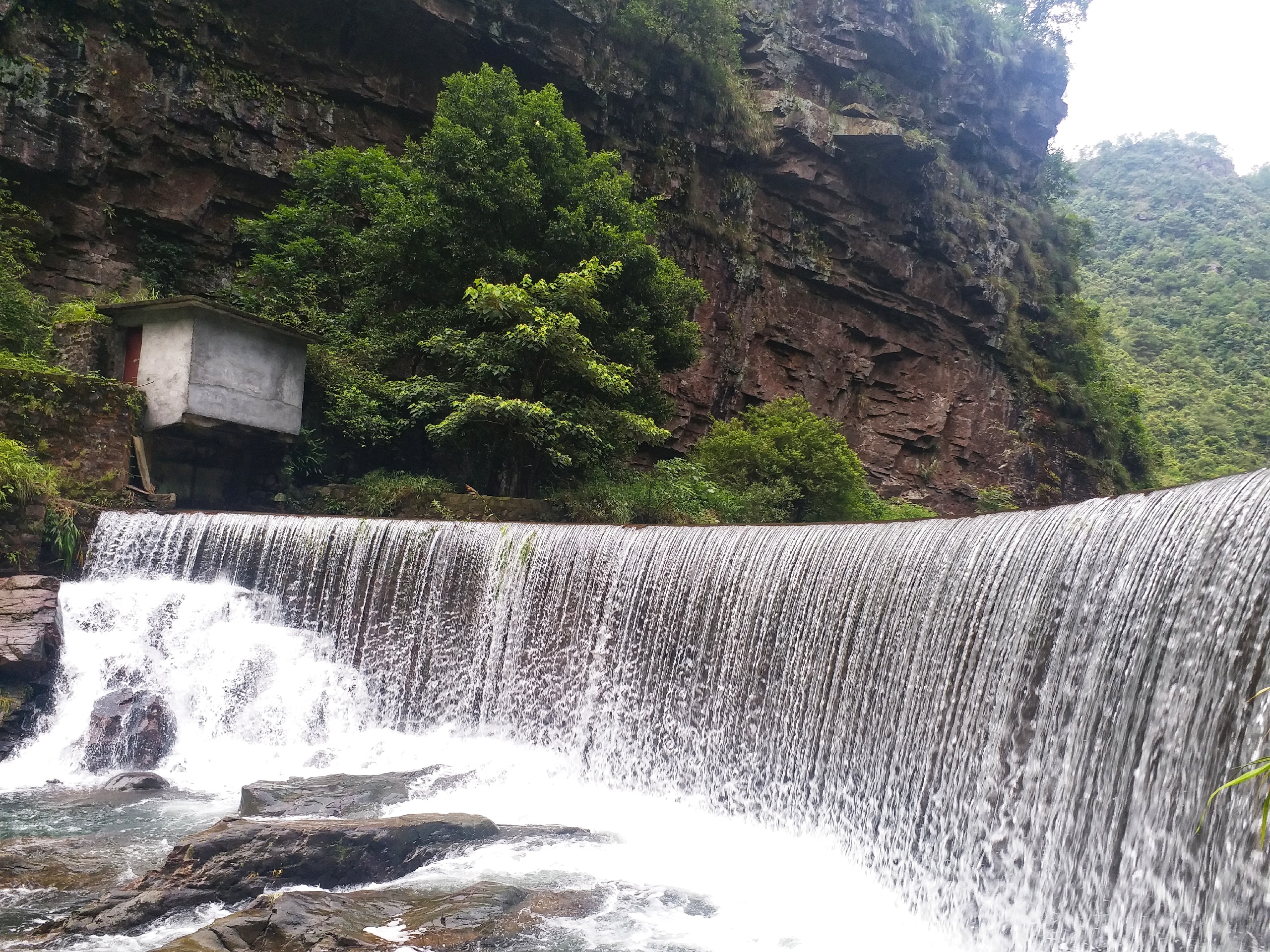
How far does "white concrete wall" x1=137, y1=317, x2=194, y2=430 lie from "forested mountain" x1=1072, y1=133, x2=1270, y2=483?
21.1m

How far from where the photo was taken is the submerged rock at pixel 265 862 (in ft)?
17.0

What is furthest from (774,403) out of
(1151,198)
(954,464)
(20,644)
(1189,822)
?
(1151,198)

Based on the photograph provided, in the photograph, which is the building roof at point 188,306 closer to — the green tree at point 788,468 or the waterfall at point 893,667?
the waterfall at point 893,667

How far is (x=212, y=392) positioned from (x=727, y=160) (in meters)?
14.1

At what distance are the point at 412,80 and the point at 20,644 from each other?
15.1 metres

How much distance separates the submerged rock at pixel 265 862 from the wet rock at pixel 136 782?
247 cm

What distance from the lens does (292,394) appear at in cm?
1418

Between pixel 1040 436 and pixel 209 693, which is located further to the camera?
pixel 1040 436

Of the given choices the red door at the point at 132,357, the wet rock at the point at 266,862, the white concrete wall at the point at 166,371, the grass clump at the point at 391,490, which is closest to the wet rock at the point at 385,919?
the wet rock at the point at 266,862

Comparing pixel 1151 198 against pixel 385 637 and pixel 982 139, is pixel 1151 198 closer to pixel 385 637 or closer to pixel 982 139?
pixel 982 139

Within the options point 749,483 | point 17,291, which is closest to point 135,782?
point 17,291

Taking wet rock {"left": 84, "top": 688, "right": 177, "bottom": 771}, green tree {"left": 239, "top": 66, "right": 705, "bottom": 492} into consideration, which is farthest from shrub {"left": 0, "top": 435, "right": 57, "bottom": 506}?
green tree {"left": 239, "top": 66, "right": 705, "bottom": 492}

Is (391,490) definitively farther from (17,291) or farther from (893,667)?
(893,667)

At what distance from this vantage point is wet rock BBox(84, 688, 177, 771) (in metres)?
8.72
